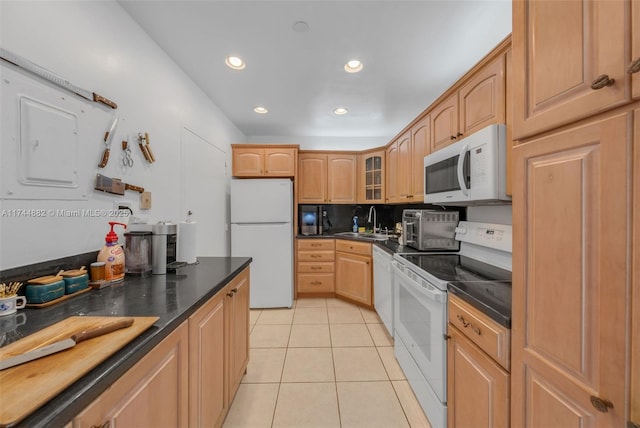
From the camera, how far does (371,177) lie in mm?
3551

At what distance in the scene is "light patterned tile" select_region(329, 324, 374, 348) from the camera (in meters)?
2.35

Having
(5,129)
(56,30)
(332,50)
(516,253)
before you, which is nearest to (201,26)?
(56,30)

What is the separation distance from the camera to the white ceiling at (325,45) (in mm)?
1502

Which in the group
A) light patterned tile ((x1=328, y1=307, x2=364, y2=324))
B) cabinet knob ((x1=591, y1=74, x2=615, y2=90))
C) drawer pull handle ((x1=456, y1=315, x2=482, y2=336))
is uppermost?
cabinet knob ((x1=591, y1=74, x2=615, y2=90))

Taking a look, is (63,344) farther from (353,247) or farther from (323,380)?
(353,247)

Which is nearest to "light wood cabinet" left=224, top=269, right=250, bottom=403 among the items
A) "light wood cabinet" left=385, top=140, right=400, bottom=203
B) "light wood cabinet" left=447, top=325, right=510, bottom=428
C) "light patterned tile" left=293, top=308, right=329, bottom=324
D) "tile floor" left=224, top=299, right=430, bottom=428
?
"tile floor" left=224, top=299, right=430, bottom=428

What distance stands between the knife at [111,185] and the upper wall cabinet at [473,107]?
214 cm

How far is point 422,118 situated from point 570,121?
1.78m

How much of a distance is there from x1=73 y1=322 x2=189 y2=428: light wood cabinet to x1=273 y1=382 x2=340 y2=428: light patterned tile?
2.50 ft

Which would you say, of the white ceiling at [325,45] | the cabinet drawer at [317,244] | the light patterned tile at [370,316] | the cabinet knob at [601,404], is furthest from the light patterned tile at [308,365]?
the white ceiling at [325,45]

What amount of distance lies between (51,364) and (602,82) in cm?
144

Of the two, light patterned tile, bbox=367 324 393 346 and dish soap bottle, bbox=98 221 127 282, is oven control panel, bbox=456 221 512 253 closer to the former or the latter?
light patterned tile, bbox=367 324 393 346

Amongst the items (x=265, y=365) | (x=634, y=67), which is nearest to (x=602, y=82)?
(x=634, y=67)

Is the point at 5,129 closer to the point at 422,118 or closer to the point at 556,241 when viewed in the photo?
the point at 556,241
